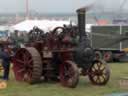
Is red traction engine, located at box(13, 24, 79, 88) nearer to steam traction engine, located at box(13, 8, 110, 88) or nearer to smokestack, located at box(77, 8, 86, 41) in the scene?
steam traction engine, located at box(13, 8, 110, 88)

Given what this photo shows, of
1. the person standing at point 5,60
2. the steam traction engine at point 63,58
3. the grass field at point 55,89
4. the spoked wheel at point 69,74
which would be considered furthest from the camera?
the person standing at point 5,60

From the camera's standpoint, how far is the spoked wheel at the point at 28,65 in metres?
12.2

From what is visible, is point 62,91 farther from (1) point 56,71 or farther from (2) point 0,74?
(2) point 0,74

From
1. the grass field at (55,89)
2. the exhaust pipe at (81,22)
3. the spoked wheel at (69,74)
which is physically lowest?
the grass field at (55,89)

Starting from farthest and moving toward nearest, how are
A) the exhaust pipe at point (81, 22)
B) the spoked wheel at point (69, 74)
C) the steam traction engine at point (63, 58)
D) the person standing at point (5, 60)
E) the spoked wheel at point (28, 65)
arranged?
the person standing at point (5, 60) < the spoked wheel at point (28, 65) < the exhaust pipe at point (81, 22) < the steam traction engine at point (63, 58) < the spoked wheel at point (69, 74)

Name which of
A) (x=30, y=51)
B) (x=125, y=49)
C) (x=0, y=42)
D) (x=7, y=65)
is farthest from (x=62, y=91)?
(x=125, y=49)

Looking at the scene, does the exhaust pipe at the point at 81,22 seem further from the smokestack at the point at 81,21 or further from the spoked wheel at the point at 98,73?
the spoked wheel at the point at 98,73

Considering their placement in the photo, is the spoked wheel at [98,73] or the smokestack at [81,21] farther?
the spoked wheel at [98,73]

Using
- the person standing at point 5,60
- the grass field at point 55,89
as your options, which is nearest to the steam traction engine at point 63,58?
the grass field at point 55,89

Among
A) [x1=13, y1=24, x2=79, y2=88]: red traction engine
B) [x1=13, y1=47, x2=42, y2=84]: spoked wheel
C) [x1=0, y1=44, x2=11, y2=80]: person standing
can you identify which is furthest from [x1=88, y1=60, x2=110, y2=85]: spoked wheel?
[x1=0, y1=44, x2=11, y2=80]: person standing

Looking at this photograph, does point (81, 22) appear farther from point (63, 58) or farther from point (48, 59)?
point (48, 59)

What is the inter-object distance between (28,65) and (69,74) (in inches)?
54.3

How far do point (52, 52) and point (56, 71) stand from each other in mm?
650

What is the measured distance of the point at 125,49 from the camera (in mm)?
22781
